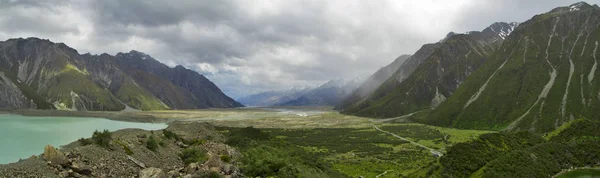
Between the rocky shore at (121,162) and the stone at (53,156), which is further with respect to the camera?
the stone at (53,156)

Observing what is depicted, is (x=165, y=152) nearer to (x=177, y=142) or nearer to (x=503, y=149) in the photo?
(x=177, y=142)

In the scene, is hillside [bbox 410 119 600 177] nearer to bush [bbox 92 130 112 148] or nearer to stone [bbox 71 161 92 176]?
bush [bbox 92 130 112 148]

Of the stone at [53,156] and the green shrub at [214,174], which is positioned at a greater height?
the stone at [53,156]

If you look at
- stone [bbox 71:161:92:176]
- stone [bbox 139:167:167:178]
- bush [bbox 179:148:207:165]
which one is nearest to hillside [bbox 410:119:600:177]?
bush [bbox 179:148:207:165]

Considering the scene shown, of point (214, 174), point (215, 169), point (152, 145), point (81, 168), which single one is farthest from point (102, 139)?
point (214, 174)

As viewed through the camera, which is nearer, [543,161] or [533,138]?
[543,161]

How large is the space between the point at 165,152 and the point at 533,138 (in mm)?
68377

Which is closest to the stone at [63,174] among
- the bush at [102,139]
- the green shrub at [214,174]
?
the bush at [102,139]

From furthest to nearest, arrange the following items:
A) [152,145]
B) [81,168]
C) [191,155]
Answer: [191,155], [152,145], [81,168]

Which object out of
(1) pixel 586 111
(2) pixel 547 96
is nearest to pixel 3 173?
(1) pixel 586 111

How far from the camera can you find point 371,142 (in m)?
146

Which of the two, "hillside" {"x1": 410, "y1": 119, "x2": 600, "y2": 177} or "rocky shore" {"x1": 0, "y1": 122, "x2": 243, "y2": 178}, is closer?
"rocky shore" {"x1": 0, "y1": 122, "x2": 243, "y2": 178}

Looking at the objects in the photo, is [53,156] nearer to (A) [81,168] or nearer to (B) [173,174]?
(A) [81,168]

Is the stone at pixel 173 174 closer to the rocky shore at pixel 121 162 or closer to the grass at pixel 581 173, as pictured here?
the rocky shore at pixel 121 162
